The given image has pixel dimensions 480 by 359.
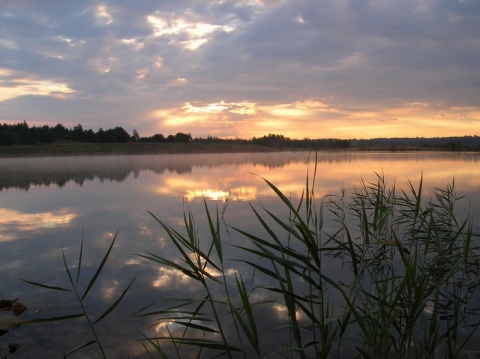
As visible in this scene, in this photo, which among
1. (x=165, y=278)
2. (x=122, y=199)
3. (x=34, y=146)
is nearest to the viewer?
(x=165, y=278)

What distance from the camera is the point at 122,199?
1652 centimetres

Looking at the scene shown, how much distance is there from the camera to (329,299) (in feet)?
17.8

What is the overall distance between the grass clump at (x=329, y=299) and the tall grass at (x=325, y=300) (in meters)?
0.01

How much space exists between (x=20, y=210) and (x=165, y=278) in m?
9.87

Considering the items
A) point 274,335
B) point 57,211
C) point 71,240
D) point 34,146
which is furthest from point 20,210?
point 34,146

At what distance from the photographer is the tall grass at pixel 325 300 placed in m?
2.55

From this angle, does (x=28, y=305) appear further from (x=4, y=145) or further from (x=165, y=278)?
→ (x=4, y=145)

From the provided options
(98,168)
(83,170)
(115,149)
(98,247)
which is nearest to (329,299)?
(98,247)

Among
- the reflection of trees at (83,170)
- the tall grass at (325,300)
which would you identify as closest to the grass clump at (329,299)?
the tall grass at (325,300)

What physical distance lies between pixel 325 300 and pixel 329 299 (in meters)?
0.31

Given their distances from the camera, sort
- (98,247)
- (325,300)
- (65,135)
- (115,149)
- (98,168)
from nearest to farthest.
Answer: (325,300) → (98,247) → (98,168) → (115,149) → (65,135)

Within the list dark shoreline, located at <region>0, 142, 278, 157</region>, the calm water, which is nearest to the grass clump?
the calm water

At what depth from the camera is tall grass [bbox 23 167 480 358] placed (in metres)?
2.55

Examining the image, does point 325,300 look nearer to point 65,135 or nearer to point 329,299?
point 329,299
